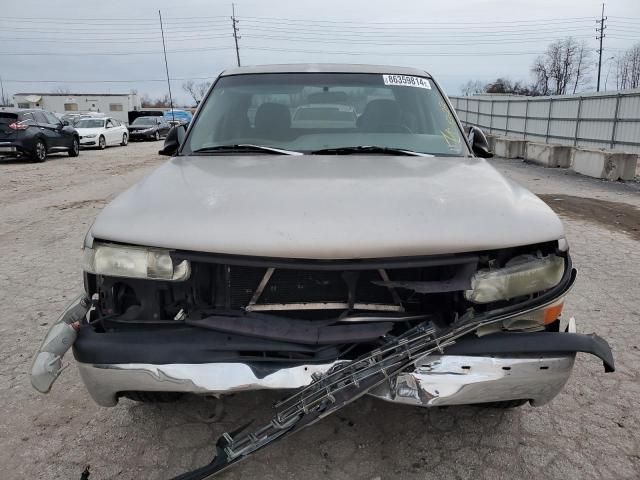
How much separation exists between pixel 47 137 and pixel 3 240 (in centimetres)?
1124

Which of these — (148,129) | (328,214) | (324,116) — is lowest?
(148,129)

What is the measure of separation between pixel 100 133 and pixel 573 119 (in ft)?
61.6

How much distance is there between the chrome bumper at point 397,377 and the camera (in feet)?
6.15

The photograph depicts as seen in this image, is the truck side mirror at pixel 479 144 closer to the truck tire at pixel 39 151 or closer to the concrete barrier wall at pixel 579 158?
the concrete barrier wall at pixel 579 158

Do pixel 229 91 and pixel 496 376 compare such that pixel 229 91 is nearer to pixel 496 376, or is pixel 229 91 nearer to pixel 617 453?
pixel 496 376

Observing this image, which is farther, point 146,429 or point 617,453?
point 146,429

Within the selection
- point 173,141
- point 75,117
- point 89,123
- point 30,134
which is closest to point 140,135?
point 75,117

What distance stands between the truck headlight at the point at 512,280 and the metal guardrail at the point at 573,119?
1452cm

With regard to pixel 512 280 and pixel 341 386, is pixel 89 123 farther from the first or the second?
pixel 512 280

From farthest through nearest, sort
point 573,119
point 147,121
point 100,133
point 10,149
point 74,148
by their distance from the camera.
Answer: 1. point 147,121
2. point 100,133
3. point 74,148
4. point 573,119
5. point 10,149

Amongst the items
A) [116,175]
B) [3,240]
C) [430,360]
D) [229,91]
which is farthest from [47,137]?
[430,360]

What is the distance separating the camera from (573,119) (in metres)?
17.5

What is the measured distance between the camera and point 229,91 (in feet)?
11.6

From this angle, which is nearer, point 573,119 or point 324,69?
point 324,69
